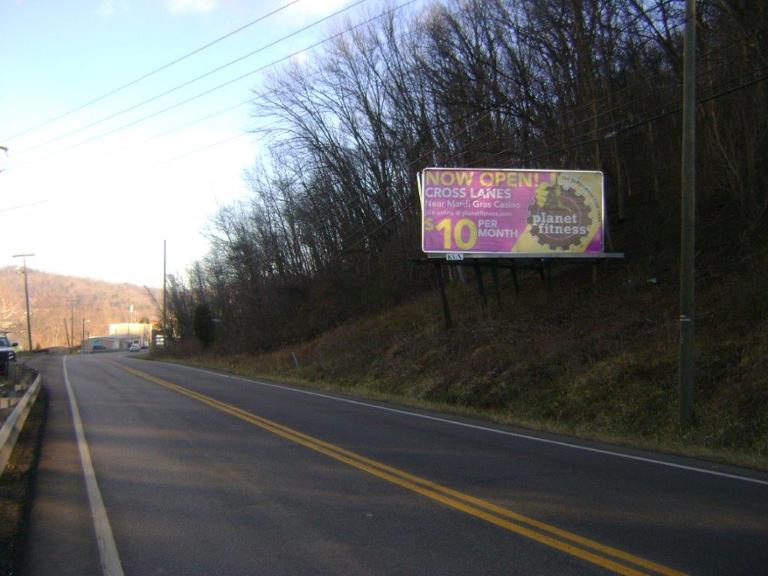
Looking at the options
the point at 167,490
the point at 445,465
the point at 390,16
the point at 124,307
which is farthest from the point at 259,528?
the point at 124,307

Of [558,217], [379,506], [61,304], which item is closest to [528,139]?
[558,217]

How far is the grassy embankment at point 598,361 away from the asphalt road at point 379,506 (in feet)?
8.02

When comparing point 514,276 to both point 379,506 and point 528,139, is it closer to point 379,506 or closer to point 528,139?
point 528,139

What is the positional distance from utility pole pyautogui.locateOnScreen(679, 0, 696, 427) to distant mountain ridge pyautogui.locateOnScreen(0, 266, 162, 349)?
87978 mm

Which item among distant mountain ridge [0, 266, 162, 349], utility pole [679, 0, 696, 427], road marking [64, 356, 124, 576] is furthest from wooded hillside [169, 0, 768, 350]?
distant mountain ridge [0, 266, 162, 349]

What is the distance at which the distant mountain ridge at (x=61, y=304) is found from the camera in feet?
365

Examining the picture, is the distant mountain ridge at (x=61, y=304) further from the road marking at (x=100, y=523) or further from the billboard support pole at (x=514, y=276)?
the road marking at (x=100, y=523)

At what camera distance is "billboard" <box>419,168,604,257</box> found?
2177cm

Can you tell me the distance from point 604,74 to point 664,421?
52.6 ft

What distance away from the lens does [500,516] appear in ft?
21.0

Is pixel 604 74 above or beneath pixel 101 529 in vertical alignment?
above

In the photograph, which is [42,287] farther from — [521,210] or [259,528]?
[259,528]

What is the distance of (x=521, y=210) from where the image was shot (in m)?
21.8

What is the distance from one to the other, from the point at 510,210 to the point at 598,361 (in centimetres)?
699
